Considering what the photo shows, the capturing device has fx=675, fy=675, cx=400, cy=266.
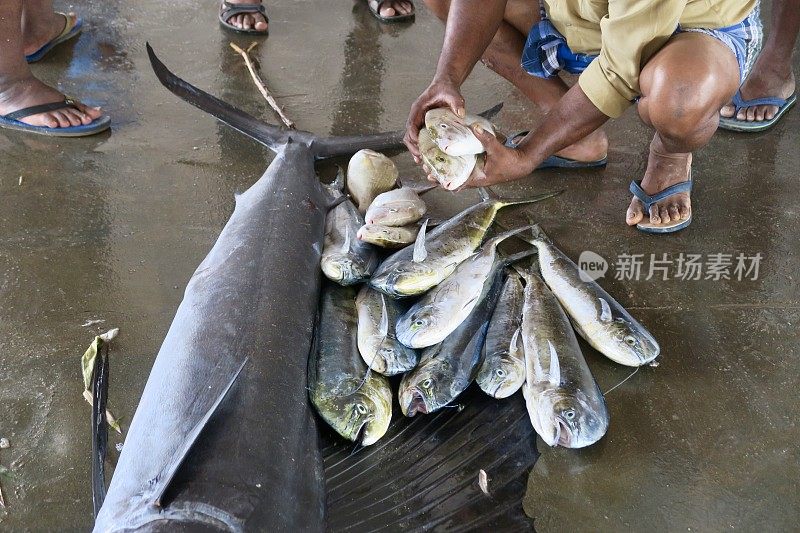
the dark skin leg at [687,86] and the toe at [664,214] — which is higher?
the dark skin leg at [687,86]

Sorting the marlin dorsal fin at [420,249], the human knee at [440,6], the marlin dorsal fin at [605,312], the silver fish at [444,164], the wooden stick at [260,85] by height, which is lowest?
the wooden stick at [260,85]

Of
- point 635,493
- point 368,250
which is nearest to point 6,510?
point 368,250

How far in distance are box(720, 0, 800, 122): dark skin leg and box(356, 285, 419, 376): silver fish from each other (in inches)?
90.5

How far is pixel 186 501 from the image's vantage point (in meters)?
1.40

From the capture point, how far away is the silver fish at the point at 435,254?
221 cm

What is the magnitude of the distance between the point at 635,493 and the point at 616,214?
1368mm

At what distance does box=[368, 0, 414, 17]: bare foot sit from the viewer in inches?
172

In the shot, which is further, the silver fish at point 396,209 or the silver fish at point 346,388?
the silver fish at point 396,209

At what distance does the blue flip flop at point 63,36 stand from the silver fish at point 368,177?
6.94 ft

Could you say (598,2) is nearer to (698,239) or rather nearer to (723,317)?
(698,239)

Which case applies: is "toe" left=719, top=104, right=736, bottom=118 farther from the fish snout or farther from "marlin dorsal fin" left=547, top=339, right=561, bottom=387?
the fish snout

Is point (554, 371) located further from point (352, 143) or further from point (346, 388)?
point (352, 143)

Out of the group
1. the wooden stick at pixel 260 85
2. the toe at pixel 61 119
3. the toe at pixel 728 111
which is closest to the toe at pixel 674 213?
the toe at pixel 728 111

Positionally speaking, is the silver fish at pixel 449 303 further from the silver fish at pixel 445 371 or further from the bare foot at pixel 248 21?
the bare foot at pixel 248 21
